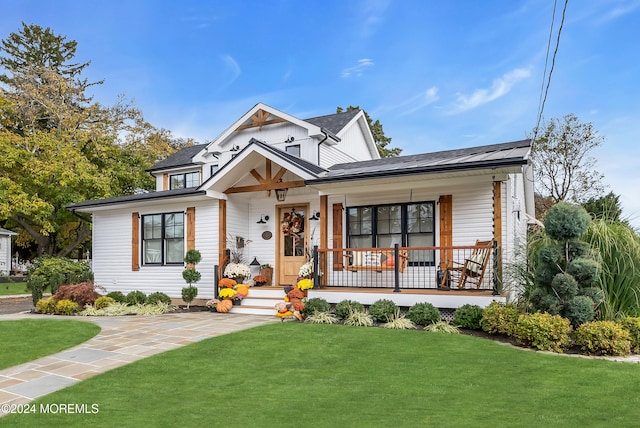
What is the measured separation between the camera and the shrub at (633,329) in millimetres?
6496

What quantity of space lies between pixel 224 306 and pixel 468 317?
Answer: 6138mm

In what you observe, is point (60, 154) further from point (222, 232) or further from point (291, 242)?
point (291, 242)

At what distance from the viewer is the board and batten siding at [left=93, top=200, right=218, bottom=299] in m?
12.7

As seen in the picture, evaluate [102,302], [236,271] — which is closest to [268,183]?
[236,271]

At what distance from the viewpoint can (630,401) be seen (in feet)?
14.0

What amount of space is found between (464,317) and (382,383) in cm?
376

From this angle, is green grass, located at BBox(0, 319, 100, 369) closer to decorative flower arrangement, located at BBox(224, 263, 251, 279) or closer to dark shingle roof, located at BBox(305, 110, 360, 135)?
decorative flower arrangement, located at BBox(224, 263, 251, 279)

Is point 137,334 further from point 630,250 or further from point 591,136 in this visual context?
point 591,136

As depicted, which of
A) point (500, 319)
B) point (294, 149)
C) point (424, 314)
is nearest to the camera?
point (500, 319)

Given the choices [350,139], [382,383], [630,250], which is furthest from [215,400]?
[350,139]

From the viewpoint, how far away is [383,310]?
8.85 meters

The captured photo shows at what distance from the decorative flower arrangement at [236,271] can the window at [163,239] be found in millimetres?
1963

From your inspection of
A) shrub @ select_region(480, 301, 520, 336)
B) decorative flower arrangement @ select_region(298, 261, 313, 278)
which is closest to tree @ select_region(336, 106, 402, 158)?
decorative flower arrangement @ select_region(298, 261, 313, 278)

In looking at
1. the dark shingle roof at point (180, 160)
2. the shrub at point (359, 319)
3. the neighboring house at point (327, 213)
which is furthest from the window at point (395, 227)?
the dark shingle roof at point (180, 160)
